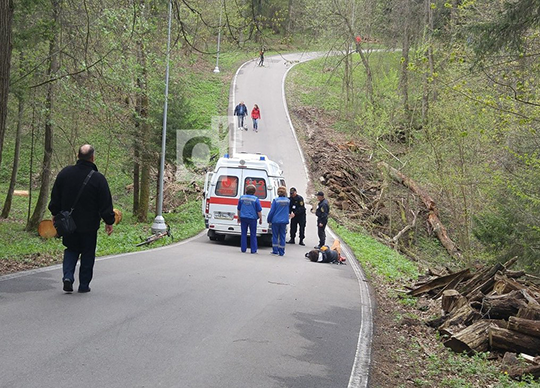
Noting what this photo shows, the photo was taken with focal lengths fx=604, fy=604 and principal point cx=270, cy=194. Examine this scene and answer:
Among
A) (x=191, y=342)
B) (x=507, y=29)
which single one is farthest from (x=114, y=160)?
(x=191, y=342)

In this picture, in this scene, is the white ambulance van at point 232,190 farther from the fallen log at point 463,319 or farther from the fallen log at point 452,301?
the fallen log at point 463,319

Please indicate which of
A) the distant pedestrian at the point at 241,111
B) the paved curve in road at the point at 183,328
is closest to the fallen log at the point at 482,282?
the paved curve in road at the point at 183,328

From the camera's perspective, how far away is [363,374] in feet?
20.9

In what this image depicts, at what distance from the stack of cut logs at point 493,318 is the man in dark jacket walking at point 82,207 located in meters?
5.13

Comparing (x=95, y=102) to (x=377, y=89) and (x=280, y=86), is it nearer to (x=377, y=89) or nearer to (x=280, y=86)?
(x=377, y=89)

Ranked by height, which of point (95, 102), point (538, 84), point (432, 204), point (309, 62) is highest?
point (309, 62)

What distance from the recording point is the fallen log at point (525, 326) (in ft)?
26.2

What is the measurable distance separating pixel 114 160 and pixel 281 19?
26.5m

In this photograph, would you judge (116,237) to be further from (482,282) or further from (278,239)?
(482,282)

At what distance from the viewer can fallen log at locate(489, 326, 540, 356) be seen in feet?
26.1

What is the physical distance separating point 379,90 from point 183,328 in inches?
1364

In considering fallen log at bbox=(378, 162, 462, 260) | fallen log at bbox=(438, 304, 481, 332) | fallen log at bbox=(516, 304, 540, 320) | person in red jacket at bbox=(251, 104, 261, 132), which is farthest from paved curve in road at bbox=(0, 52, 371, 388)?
person in red jacket at bbox=(251, 104, 261, 132)

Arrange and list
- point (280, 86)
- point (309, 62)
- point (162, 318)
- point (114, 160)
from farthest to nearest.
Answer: point (309, 62)
point (280, 86)
point (114, 160)
point (162, 318)

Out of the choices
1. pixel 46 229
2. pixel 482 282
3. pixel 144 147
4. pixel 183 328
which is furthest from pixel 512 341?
pixel 144 147
